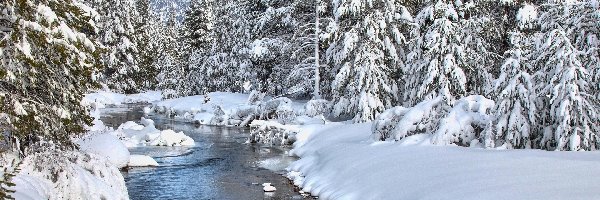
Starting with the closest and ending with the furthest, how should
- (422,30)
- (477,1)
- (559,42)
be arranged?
(559,42) → (477,1) → (422,30)

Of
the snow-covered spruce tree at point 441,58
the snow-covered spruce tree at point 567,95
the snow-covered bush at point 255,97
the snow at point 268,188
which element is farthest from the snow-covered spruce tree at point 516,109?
the snow-covered bush at point 255,97

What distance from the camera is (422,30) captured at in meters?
26.0

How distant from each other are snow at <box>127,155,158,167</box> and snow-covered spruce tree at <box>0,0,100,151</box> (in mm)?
7090

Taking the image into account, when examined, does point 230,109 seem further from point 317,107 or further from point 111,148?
point 111,148

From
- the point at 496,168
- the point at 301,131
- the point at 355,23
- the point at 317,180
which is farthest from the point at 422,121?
the point at 355,23

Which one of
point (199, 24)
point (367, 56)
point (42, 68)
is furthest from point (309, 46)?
point (199, 24)

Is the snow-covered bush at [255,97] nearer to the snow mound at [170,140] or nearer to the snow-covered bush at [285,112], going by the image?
the snow-covered bush at [285,112]

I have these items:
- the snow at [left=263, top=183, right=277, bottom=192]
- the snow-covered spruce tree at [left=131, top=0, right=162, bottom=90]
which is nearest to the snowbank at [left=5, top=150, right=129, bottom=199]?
the snow at [left=263, top=183, right=277, bottom=192]

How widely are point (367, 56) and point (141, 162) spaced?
10.7 metres

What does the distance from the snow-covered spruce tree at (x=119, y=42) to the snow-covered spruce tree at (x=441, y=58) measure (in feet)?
131

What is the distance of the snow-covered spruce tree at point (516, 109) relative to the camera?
1393 centimetres

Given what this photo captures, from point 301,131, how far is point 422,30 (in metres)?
7.50

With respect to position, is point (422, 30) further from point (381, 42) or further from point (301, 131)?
point (301, 131)

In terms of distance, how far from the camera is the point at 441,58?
22531mm
